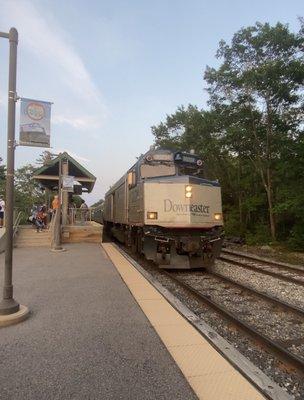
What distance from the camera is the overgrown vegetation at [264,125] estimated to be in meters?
20.0

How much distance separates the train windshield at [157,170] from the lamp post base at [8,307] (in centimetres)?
708

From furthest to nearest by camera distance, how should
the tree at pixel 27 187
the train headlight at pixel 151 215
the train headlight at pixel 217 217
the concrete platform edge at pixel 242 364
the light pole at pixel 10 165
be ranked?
the tree at pixel 27 187 < the train headlight at pixel 217 217 < the train headlight at pixel 151 215 < the light pole at pixel 10 165 < the concrete platform edge at pixel 242 364

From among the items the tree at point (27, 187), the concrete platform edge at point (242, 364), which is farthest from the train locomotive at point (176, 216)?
A: the tree at point (27, 187)

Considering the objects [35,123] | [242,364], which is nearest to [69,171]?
[35,123]

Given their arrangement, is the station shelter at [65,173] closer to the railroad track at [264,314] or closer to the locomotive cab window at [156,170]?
the locomotive cab window at [156,170]

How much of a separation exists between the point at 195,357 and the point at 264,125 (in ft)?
67.2

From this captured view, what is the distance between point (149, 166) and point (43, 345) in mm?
8391

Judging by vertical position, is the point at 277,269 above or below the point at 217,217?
below

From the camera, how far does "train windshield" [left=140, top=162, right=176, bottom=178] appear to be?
1226 cm

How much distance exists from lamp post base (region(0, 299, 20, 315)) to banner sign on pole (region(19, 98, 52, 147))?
257 centimetres

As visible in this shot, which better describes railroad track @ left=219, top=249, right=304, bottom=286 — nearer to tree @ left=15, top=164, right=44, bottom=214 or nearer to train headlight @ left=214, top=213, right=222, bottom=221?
train headlight @ left=214, top=213, right=222, bottom=221

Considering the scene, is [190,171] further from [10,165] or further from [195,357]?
[195,357]

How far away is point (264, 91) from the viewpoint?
71.2ft

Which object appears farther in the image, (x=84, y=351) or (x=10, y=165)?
(x=10, y=165)
